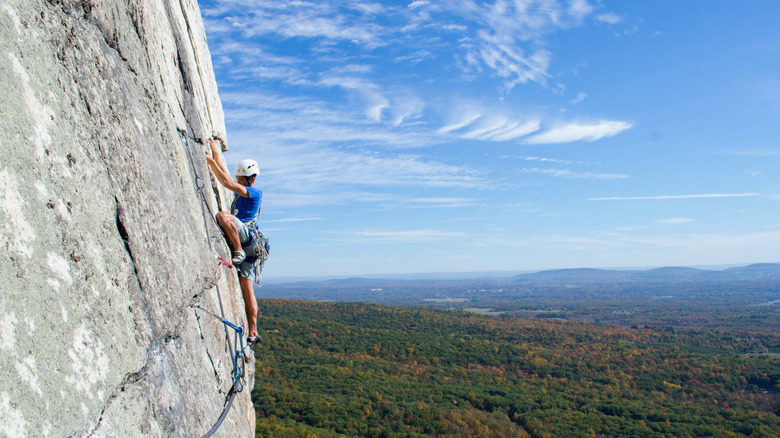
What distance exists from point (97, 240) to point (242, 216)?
11.4ft

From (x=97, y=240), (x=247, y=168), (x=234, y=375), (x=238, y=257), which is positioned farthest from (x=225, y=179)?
(x=97, y=240)

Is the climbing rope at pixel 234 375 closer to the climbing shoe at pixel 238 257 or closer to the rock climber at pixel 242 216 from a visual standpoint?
the rock climber at pixel 242 216

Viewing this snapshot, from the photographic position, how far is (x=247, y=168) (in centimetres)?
575

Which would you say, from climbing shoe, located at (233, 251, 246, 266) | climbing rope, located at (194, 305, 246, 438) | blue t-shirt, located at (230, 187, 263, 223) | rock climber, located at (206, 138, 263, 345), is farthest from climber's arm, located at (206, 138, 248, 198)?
climbing rope, located at (194, 305, 246, 438)

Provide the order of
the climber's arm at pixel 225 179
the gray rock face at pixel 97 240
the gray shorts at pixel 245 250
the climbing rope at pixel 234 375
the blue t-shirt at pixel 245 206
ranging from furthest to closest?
the blue t-shirt at pixel 245 206 < the gray shorts at pixel 245 250 < the climber's arm at pixel 225 179 < the climbing rope at pixel 234 375 < the gray rock face at pixel 97 240

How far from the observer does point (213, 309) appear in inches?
181

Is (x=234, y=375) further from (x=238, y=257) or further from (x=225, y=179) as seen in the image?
(x=225, y=179)

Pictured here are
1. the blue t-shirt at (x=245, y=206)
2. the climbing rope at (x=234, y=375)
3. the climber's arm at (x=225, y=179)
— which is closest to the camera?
the climbing rope at (x=234, y=375)

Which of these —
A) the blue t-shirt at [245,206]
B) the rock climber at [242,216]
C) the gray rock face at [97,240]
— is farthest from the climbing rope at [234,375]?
the blue t-shirt at [245,206]

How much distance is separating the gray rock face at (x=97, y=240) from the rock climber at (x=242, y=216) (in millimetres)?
903

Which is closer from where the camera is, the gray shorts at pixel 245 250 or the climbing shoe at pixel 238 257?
the climbing shoe at pixel 238 257

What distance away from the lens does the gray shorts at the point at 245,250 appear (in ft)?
18.7

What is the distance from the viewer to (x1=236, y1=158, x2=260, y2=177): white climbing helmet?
5.73 meters

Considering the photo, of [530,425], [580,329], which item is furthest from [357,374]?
[580,329]
